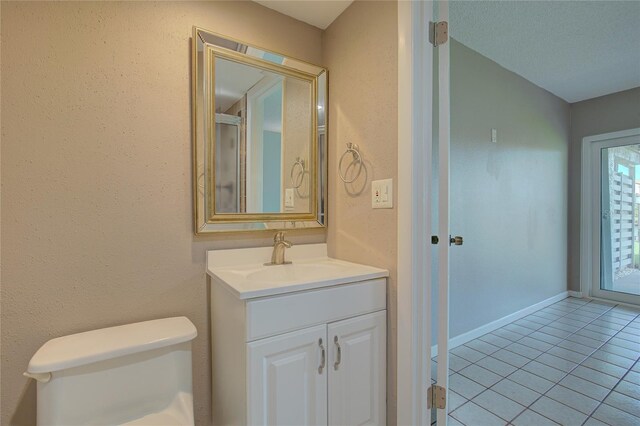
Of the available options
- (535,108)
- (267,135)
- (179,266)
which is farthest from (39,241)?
(535,108)

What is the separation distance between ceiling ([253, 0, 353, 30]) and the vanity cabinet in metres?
1.43

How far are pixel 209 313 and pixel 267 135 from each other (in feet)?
3.11

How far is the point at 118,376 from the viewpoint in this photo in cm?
109

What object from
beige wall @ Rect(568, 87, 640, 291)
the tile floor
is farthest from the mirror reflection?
beige wall @ Rect(568, 87, 640, 291)

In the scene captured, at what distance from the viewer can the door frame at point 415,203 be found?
1.21m

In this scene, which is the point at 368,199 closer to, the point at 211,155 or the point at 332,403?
the point at 211,155

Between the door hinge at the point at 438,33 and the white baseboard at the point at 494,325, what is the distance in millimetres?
1766

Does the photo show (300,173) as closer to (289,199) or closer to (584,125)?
(289,199)

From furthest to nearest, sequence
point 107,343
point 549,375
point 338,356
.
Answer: point 549,375, point 338,356, point 107,343

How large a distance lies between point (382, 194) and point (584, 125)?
13.1ft

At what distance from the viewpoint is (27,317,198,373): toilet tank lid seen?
37.4 inches

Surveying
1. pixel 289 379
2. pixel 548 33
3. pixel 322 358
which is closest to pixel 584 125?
pixel 548 33

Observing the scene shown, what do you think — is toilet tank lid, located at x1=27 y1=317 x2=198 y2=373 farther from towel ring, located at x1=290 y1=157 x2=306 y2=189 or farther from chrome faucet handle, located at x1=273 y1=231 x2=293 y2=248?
towel ring, located at x1=290 y1=157 x2=306 y2=189

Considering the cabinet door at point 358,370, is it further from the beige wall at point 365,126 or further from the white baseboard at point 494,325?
the white baseboard at point 494,325
